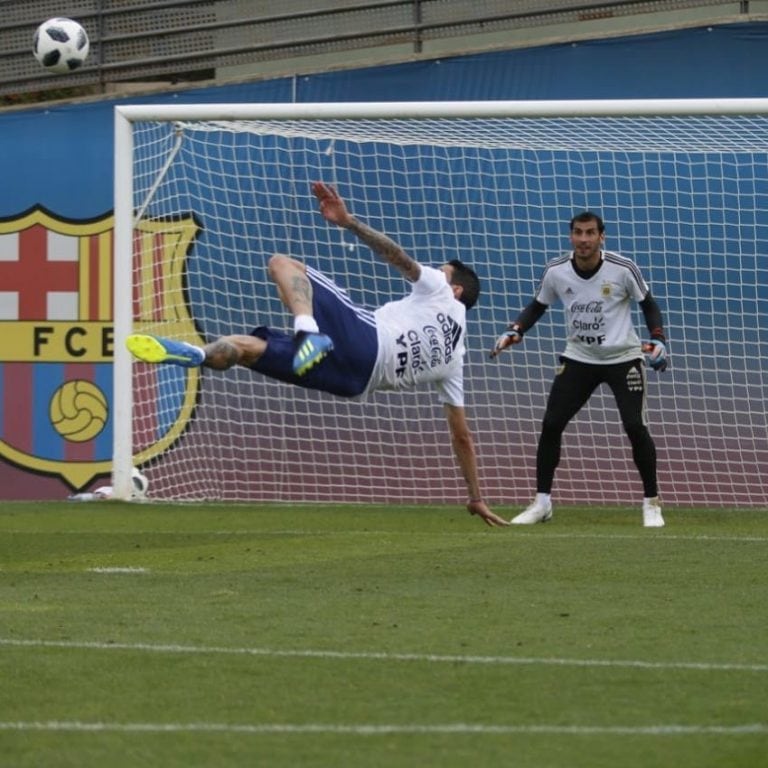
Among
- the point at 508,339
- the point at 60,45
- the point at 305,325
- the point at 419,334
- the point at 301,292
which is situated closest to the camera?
the point at 305,325

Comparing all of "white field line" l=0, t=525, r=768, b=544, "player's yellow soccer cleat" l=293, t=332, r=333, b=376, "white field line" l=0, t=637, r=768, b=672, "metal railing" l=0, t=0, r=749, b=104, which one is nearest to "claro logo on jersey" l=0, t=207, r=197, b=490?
"metal railing" l=0, t=0, r=749, b=104

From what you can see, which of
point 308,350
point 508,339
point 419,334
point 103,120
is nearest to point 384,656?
point 308,350

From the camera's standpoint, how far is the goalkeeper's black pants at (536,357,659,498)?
11992 mm

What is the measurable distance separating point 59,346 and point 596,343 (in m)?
6.08

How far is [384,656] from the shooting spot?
647 centimetres

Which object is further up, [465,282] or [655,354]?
[465,282]

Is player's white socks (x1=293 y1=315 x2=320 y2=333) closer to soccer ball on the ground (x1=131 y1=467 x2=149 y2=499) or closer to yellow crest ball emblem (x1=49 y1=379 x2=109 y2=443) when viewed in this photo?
soccer ball on the ground (x1=131 y1=467 x2=149 y2=499)

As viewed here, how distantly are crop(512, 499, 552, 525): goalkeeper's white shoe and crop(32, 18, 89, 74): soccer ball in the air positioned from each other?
586 centimetres

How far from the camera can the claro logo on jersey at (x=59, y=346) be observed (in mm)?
16203

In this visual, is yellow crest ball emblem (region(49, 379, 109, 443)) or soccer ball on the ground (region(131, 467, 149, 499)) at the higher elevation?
yellow crest ball emblem (region(49, 379, 109, 443))

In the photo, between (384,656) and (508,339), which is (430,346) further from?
(384,656)

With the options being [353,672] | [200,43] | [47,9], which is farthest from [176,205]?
[353,672]

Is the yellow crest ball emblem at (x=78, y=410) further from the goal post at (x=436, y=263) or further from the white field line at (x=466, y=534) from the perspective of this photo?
the white field line at (x=466, y=534)

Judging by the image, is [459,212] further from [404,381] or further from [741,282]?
[404,381]
